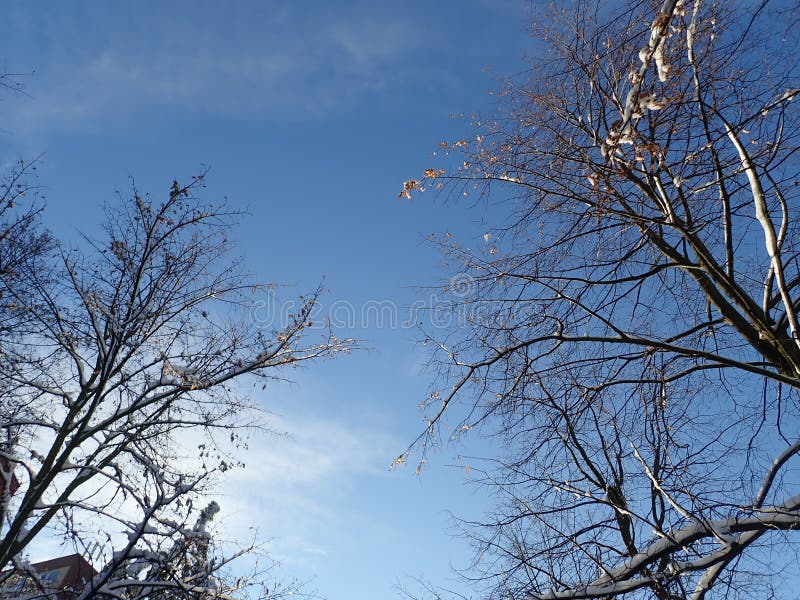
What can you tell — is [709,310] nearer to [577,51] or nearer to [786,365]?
[786,365]

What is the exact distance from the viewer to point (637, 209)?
550 centimetres

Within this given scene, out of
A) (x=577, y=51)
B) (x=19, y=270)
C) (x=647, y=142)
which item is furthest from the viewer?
(x=19, y=270)

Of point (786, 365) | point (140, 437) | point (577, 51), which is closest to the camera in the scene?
point (786, 365)

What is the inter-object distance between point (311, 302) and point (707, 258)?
5.90 metres

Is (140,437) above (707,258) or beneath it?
beneath

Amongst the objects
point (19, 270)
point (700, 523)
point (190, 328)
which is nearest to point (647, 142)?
point (700, 523)

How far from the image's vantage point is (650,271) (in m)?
5.69

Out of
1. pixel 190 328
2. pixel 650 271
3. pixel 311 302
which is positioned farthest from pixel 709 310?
pixel 190 328

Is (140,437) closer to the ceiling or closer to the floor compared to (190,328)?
closer to the floor

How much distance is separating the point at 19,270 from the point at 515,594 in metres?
8.02

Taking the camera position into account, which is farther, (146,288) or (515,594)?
(146,288)

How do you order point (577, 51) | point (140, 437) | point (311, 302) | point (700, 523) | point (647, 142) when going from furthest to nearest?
point (311, 302) < point (140, 437) < point (577, 51) < point (700, 523) < point (647, 142)

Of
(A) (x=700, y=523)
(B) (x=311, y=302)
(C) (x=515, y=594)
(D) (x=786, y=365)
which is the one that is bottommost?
(C) (x=515, y=594)

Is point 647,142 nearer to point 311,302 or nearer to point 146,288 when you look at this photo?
point 311,302
